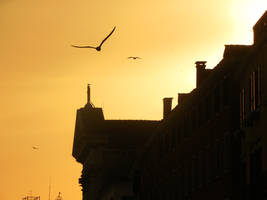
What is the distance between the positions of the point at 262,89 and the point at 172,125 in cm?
3643

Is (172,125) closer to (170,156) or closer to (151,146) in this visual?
(170,156)

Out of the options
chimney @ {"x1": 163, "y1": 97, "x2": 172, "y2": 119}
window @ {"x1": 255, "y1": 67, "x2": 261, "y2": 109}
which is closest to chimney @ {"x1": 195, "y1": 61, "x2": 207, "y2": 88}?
chimney @ {"x1": 163, "y1": 97, "x2": 172, "y2": 119}

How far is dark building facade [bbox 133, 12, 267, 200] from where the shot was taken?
63031mm

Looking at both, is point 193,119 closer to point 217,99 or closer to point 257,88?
point 217,99

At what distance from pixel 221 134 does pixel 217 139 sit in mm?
1302

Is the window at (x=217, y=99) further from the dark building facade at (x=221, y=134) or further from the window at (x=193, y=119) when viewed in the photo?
the window at (x=193, y=119)

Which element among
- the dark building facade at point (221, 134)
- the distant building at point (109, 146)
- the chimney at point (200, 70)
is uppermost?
the distant building at point (109, 146)

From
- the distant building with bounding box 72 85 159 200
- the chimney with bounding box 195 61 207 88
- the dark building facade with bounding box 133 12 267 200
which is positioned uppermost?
the distant building with bounding box 72 85 159 200

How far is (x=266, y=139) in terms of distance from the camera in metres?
60.7

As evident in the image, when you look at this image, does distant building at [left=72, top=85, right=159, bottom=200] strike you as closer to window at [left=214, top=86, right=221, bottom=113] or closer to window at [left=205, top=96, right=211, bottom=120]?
window at [left=205, top=96, right=211, bottom=120]

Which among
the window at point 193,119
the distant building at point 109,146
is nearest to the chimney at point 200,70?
the window at point 193,119

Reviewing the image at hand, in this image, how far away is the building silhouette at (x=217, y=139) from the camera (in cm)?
6325

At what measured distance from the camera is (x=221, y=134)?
7694 centimetres

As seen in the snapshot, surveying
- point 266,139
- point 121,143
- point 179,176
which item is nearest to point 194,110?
point 179,176
